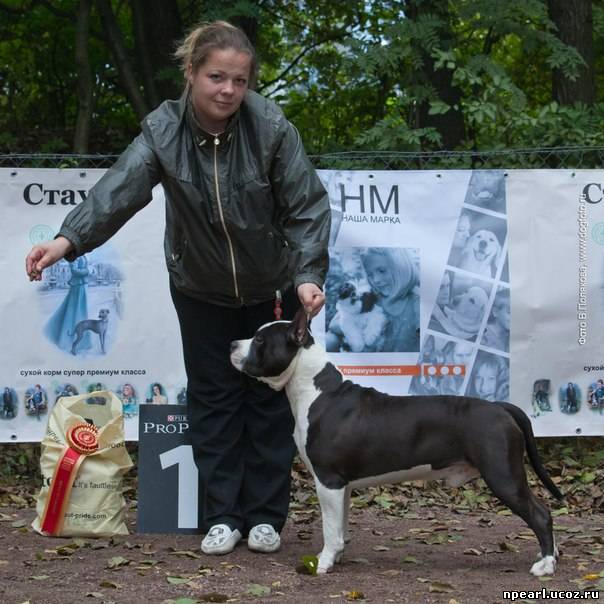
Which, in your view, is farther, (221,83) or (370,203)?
(370,203)

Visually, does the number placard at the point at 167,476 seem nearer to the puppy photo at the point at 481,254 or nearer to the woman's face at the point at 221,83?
the woman's face at the point at 221,83

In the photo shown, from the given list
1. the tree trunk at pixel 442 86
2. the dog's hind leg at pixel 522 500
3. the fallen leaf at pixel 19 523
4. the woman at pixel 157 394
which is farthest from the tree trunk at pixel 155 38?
the dog's hind leg at pixel 522 500

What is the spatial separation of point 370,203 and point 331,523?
2616mm

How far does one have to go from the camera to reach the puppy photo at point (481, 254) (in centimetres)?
674

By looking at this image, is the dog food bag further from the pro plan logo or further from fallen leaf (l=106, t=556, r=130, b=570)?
the pro plan logo

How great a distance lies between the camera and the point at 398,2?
8.56 m

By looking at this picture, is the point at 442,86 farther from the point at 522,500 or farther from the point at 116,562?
the point at 116,562

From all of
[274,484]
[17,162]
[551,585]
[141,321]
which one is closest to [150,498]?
[274,484]

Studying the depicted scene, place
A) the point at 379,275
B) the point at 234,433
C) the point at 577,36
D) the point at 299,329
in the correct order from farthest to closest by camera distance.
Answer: the point at 577,36 → the point at 379,275 → the point at 234,433 → the point at 299,329

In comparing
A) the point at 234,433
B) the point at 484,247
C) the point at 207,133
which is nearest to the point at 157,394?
the point at 234,433

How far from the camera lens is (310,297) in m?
4.43

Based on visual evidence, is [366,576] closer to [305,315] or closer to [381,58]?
[305,315]

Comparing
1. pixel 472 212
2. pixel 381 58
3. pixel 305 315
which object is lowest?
pixel 305 315

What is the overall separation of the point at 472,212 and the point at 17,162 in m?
3.52
